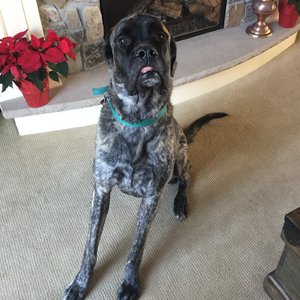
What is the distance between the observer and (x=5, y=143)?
201 centimetres

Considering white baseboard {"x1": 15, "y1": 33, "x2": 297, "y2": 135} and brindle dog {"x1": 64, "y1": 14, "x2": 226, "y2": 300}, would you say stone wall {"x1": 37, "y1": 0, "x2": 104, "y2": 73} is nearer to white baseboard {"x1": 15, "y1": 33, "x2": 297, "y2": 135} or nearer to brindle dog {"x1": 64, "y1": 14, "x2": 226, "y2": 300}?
white baseboard {"x1": 15, "y1": 33, "x2": 297, "y2": 135}

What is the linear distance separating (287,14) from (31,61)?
176 cm

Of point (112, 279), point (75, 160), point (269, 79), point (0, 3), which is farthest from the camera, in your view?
point (269, 79)

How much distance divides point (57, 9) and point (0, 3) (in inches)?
11.9

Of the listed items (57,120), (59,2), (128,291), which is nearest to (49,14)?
(59,2)

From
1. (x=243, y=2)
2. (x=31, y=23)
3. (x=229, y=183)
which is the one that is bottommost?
(x=229, y=183)

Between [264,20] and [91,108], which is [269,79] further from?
[91,108]

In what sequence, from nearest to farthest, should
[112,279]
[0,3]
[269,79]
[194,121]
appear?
1. [112,279]
2. [0,3]
3. [194,121]
4. [269,79]

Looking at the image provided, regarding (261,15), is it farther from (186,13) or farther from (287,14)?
(186,13)

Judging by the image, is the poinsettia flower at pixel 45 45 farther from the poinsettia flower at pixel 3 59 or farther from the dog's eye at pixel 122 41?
the dog's eye at pixel 122 41

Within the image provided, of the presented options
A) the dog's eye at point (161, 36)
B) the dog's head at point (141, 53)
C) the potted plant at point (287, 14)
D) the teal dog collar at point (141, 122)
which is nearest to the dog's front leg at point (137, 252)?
the teal dog collar at point (141, 122)

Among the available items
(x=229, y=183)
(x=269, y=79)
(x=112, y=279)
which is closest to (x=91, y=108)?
(x=229, y=183)

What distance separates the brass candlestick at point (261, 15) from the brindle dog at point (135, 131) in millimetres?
1455

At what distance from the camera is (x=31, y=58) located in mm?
1725
